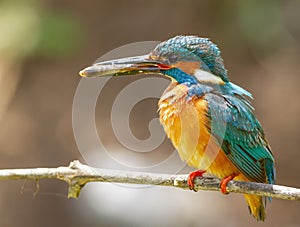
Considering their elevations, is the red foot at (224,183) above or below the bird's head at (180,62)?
below

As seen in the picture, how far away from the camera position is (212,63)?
2820 millimetres

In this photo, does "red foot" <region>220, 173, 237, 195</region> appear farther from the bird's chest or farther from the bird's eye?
the bird's eye

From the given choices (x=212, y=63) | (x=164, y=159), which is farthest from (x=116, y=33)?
(x=212, y=63)

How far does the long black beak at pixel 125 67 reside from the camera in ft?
8.78

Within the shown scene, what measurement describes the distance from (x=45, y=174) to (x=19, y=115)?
11.0ft

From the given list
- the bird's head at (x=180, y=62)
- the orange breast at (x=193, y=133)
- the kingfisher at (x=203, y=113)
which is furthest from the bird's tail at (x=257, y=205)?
Answer: the bird's head at (x=180, y=62)

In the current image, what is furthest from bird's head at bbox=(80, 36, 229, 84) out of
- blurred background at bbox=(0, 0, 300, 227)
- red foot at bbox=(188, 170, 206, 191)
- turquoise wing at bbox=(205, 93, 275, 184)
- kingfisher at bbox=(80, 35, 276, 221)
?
blurred background at bbox=(0, 0, 300, 227)

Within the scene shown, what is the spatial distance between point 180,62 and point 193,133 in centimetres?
32

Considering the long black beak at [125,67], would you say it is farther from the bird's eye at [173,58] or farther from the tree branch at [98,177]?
the tree branch at [98,177]

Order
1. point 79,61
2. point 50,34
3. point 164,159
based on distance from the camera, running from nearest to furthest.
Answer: point 164,159, point 50,34, point 79,61

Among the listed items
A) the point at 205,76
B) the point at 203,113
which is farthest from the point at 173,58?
the point at 203,113

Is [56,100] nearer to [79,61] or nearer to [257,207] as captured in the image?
[79,61]

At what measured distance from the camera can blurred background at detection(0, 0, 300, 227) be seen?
5.18m

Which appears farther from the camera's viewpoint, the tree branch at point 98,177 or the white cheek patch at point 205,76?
the white cheek patch at point 205,76
